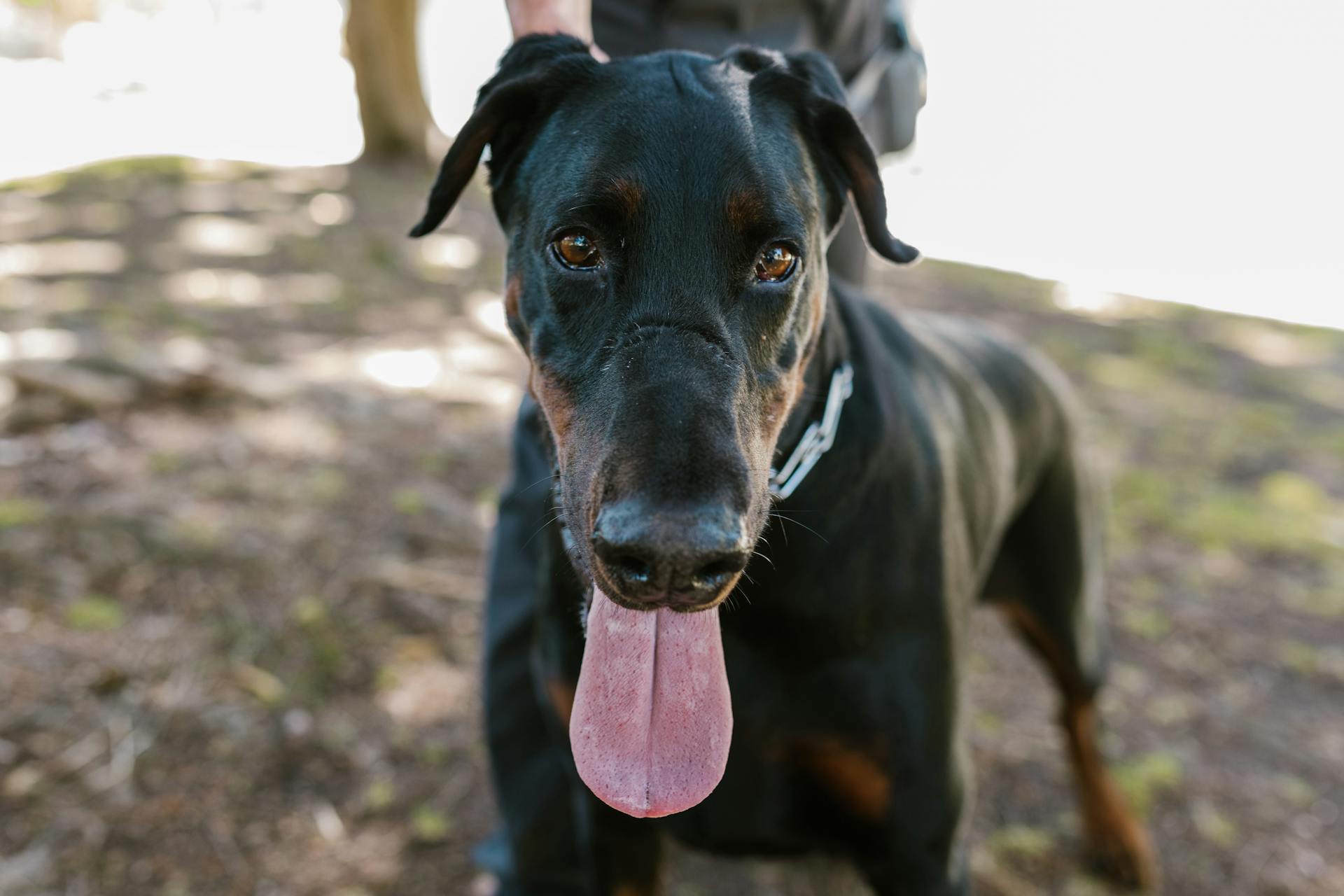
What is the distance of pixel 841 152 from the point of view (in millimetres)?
2041

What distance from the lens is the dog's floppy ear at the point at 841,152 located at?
6.42ft

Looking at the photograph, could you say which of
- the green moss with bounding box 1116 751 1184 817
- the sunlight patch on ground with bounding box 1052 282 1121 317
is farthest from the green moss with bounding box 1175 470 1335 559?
the sunlight patch on ground with bounding box 1052 282 1121 317

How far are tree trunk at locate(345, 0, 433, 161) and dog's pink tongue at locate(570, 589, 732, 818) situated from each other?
9.23 meters

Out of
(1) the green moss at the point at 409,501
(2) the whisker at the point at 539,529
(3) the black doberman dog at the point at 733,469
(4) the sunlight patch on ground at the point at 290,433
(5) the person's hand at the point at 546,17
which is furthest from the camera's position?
(4) the sunlight patch on ground at the point at 290,433

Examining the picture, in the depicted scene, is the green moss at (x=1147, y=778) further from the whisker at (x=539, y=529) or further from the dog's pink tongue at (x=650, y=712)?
the dog's pink tongue at (x=650, y=712)

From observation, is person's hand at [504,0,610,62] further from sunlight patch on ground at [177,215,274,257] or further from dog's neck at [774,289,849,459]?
sunlight patch on ground at [177,215,274,257]

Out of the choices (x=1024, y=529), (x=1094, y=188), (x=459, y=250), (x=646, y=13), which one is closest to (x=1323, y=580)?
(x=1024, y=529)

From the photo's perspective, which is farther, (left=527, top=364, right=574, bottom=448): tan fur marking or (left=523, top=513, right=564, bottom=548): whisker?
(left=523, top=513, right=564, bottom=548): whisker

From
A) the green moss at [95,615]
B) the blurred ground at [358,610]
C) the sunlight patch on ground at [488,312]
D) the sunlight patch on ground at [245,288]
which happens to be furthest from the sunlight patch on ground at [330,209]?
the green moss at [95,615]

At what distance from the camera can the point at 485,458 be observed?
5.10 meters

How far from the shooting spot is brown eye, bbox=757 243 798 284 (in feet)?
Answer: 5.93

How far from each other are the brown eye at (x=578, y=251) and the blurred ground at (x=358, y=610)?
1922 mm

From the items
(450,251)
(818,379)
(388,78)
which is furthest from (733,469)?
(388,78)

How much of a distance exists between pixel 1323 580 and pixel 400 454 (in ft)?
13.8
